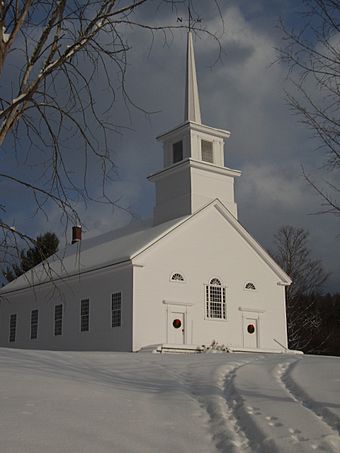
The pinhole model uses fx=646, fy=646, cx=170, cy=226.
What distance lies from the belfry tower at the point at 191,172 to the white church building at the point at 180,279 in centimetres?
5

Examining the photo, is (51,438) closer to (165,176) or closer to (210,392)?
(210,392)

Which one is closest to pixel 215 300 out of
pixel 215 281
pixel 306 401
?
pixel 215 281

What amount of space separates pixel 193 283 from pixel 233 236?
3.47m

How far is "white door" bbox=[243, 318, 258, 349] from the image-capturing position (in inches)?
1120

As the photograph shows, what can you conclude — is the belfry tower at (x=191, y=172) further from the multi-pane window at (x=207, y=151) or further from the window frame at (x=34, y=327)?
the window frame at (x=34, y=327)

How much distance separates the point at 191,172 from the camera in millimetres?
30328

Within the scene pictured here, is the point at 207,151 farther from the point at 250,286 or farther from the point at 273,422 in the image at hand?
the point at 273,422

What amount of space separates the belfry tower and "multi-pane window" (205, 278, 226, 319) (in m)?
3.65

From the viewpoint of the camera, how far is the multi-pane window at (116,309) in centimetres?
2662

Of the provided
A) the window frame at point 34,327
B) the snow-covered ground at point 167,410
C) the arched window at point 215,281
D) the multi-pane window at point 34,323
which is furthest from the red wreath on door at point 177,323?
the snow-covered ground at point 167,410

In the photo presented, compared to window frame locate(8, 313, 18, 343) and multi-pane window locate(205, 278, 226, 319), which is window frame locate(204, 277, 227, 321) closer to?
multi-pane window locate(205, 278, 226, 319)

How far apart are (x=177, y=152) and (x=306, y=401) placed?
23686mm

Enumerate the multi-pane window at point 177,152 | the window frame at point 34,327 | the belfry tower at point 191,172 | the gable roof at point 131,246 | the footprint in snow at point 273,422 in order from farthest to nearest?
the window frame at point 34,327
the multi-pane window at point 177,152
the belfry tower at point 191,172
the gable roof at point 131,246
the footprint in snow at point 273,422

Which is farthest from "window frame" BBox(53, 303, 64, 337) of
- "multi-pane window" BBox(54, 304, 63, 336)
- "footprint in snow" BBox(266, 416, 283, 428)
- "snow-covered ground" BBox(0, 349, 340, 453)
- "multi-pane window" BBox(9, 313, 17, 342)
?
"footprint in snow" BBox(266, 416, 283, 428)
